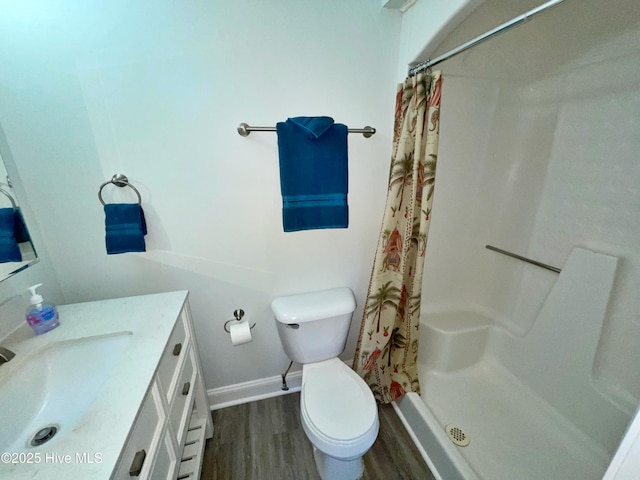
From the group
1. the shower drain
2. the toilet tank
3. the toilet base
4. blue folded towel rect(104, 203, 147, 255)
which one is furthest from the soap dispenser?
the shower drain

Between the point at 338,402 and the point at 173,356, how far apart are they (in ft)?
2.44

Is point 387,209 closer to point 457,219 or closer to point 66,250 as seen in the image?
point 457,219

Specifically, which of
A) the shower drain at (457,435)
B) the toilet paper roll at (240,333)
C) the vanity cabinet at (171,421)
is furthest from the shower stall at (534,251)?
the vanity cabinet at (171,421)

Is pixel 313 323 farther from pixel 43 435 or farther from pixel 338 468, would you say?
pixel 43 435

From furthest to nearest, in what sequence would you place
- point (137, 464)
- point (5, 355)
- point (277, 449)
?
point (277, 449) → point (5, 355) → point (137, 464)

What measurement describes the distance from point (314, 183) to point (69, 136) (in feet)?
3.34

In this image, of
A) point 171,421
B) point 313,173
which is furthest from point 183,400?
point 313,173

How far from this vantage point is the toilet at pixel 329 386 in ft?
3.34

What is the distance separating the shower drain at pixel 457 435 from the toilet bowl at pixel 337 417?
0.50 meters

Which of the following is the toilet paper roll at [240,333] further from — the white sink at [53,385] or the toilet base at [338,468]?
the toilet base at [338,468]

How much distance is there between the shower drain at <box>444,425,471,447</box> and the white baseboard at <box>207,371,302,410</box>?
906 millimetres

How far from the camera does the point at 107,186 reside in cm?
109

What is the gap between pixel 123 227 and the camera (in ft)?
3.53

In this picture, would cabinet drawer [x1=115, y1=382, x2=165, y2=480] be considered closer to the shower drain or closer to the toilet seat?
the toilet seat
